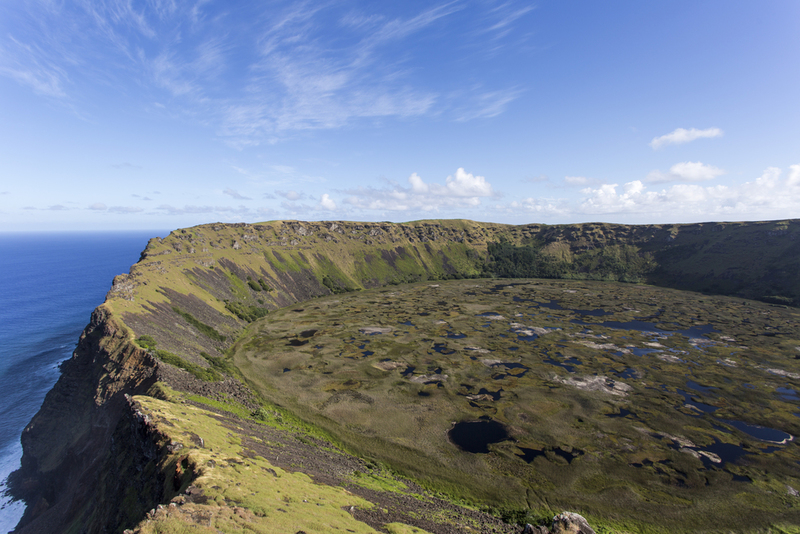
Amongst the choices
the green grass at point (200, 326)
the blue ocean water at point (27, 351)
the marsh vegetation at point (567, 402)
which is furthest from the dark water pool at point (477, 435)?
the green grass at point (200, 326)

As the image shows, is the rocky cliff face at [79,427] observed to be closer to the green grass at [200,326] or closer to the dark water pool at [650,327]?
the green grass at [200,326]

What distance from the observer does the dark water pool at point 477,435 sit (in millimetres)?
51719

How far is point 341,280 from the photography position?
618 ft

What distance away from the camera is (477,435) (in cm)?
5469

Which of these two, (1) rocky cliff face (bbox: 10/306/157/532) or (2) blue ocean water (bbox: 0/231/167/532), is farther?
(2) blue ocean water (bbox: 0/231/167/532)

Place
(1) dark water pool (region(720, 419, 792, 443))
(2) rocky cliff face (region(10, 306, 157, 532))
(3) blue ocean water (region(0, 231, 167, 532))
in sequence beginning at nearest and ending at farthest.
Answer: (2) rocky cliff face (region(10, 306, 157, 532)) → (1) dark water pool (region(720, 419, 792, 443)) → (3) blue ocean water (region(0, 231, 167, 532))

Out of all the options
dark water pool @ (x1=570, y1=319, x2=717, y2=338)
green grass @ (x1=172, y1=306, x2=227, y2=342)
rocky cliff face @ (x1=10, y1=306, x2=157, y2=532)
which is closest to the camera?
rocky cliff face @ (x1=10, y1=306, x2=157, y2=532)

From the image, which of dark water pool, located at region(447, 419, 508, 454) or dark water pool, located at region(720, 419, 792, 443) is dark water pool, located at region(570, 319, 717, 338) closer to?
dark water pool, located at region(720, 419, 792, 443)

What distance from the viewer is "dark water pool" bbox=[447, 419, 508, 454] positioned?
51.7 m

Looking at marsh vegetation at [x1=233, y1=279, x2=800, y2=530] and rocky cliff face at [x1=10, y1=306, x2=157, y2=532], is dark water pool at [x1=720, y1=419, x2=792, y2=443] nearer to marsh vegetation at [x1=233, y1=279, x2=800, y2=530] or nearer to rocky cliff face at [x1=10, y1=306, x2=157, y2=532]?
marsh vegetation at [x1=233, y1=279, x2=800, y2=530]

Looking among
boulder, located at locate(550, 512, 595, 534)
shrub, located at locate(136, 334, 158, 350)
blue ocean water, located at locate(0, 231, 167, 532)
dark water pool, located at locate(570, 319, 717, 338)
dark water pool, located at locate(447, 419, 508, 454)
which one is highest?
shrub, located at locate(136, 334, 158, 350)

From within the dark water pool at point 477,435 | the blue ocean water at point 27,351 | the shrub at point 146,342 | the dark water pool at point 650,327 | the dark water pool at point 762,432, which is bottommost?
the blue ocean water at point 27,351

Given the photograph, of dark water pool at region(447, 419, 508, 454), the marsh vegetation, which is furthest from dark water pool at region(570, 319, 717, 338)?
dark water pool at region(447, 419, 508, 454)

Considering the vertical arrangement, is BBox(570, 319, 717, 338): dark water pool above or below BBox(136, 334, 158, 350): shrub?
below
